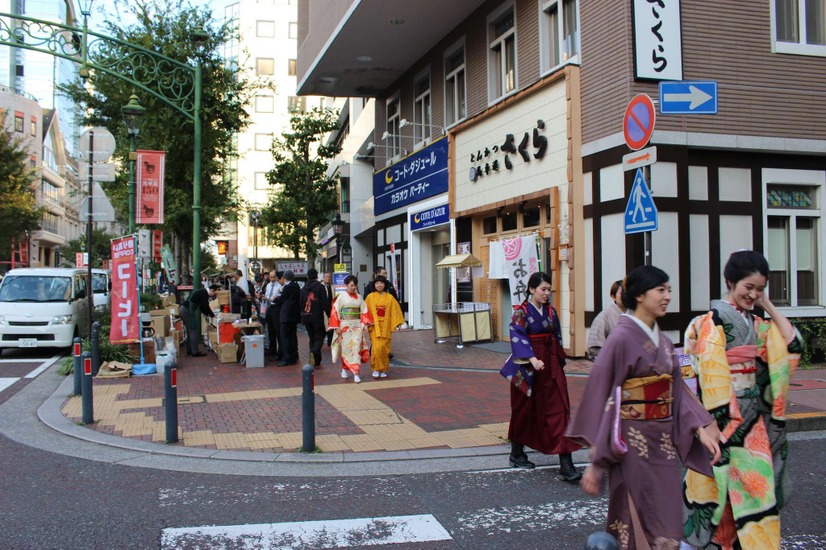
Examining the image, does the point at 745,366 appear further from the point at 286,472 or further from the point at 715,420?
the point at 286,472

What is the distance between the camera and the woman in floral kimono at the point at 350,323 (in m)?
11.2

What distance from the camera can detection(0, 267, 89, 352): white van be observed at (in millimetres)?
14578

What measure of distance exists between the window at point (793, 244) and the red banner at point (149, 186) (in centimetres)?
1304

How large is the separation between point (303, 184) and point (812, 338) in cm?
2178

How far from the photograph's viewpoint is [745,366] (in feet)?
12.0

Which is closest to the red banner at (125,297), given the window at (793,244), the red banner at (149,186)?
the red banner at (149,186)

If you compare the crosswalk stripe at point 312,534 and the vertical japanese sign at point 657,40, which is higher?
the vertical japanese sign at point 657,40

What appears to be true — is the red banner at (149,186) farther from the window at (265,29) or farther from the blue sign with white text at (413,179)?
the window at (265,29)

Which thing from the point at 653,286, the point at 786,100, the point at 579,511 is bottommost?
the point at 579,511

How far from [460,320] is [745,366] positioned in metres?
11.6

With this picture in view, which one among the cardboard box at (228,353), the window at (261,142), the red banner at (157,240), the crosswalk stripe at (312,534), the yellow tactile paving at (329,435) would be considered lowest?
the crosswalk stripe at (312,534)

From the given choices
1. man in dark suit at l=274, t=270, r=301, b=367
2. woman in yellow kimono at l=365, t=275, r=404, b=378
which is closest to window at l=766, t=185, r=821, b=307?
woman in yellow kimono at l=365, t=275, r=404, b=378

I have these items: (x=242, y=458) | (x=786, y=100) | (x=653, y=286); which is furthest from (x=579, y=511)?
(x=786, y=100)

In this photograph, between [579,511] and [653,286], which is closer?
[653,286]
